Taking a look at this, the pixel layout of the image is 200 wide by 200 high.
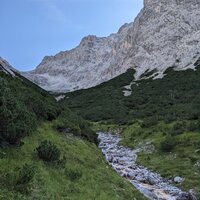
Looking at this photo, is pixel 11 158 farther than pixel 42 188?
Yes

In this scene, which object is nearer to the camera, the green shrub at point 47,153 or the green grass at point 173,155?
the green shrub at point 47,153

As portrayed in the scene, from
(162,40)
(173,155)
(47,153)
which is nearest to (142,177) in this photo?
(173,155)

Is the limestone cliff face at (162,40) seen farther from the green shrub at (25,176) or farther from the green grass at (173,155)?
the green shrub at (25,176)

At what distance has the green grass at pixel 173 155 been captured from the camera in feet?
78.7

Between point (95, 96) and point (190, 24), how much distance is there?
5221cm

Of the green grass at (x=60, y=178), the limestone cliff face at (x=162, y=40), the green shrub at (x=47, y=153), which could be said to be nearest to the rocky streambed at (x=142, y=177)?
the green grass at (x=60, y=178)

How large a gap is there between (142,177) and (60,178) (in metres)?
9.89

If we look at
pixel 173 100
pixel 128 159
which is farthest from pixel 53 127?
pixel 173 100

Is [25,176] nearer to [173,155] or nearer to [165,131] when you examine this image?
[173,155]

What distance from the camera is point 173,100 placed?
217ft

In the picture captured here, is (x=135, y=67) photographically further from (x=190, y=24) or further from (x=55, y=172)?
(x=55, y=172)

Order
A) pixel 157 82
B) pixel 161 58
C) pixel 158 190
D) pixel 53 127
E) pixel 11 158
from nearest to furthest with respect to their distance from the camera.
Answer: pixel 11 158
pixel 158 190
pixel 53 127
pixel 157 82
pixel 161 58

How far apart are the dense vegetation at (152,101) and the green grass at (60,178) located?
25012 mm

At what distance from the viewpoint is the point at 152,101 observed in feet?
233
